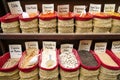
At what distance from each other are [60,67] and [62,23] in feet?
1.38

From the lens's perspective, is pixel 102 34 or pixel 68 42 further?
pixel 68 42

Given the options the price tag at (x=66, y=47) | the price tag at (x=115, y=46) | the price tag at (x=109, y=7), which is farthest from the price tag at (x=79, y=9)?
the price tag at (x=115, y=46)

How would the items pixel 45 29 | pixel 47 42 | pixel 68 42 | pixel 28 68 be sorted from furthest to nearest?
pixel 68 42, pixel 47 42, pixel 45 29, pixel 28 68

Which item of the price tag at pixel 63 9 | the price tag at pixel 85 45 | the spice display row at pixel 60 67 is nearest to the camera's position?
the spice display row at pixel 60 67

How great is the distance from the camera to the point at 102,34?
166 centimetres

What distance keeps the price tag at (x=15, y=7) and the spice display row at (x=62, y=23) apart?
0.33 feet

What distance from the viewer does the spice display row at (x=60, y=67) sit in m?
1.56

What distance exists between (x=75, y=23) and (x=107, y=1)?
0.44 m

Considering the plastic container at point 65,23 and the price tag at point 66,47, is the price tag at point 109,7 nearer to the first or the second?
the plastic container at point 65,23

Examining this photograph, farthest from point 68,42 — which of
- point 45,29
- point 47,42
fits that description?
point 45,29

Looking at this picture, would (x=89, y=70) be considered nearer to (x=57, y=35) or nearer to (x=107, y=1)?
(x=57, y=35)

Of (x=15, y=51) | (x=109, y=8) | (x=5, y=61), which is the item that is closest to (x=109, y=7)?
(x=109, y=8)

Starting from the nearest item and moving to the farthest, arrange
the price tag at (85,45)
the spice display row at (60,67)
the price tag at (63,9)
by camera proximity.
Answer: the spice display row at (60,67) → the price tag at (63,9) → the price tag at (85,45)

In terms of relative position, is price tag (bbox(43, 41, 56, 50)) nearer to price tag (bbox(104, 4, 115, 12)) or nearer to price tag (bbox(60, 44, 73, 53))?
price tag (bbox(60, 44, 73, 53))
